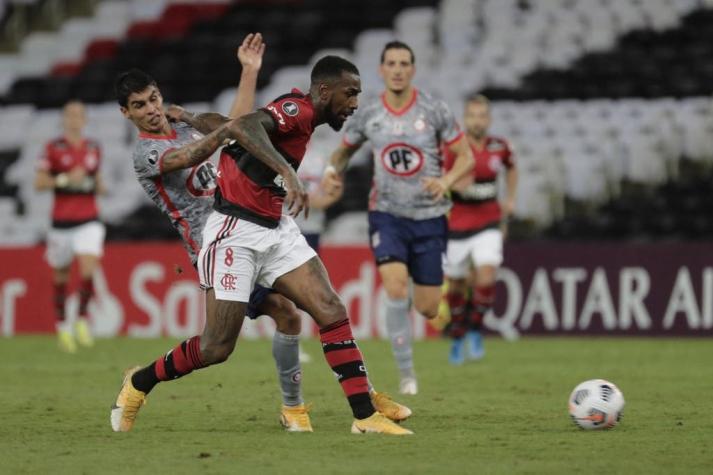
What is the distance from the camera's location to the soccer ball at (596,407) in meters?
8.12

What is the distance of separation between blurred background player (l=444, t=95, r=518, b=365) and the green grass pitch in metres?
0.64

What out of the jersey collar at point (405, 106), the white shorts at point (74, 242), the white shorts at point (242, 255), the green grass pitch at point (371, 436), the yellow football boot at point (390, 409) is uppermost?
the jersey collar at point (405, 106)

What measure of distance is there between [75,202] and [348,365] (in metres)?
9.14

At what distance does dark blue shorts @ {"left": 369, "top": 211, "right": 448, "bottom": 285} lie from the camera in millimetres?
11047

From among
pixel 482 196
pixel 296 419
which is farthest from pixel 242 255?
pixel 482 196

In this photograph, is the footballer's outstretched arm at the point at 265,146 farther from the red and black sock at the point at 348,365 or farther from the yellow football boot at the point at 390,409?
the yellow football boot at the point at 390,409

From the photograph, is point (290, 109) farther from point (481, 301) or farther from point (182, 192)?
point (481, 301)

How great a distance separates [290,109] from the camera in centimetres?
784

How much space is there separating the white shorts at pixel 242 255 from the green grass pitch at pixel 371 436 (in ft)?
2.84

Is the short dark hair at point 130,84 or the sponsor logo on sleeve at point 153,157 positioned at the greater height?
the short dark hair at point 130,84

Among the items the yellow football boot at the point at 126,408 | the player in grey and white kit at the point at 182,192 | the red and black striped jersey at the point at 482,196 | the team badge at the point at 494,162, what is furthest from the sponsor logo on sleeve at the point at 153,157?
the team badge at the point at 494,162

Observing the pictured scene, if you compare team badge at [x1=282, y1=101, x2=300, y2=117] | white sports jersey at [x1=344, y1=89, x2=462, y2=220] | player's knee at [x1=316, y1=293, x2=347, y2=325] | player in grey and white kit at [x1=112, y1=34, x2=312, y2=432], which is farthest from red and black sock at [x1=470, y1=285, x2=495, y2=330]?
team badge at [x1=282, y1=101, x2=300, y2=117]

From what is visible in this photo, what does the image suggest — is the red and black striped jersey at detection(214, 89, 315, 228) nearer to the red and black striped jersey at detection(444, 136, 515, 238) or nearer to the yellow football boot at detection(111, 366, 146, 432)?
the yellow football boot at detection(111, 366, 146, 432)

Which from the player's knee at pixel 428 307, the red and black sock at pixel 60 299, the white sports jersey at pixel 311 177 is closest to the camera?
the player's knee at pixel 428 307
